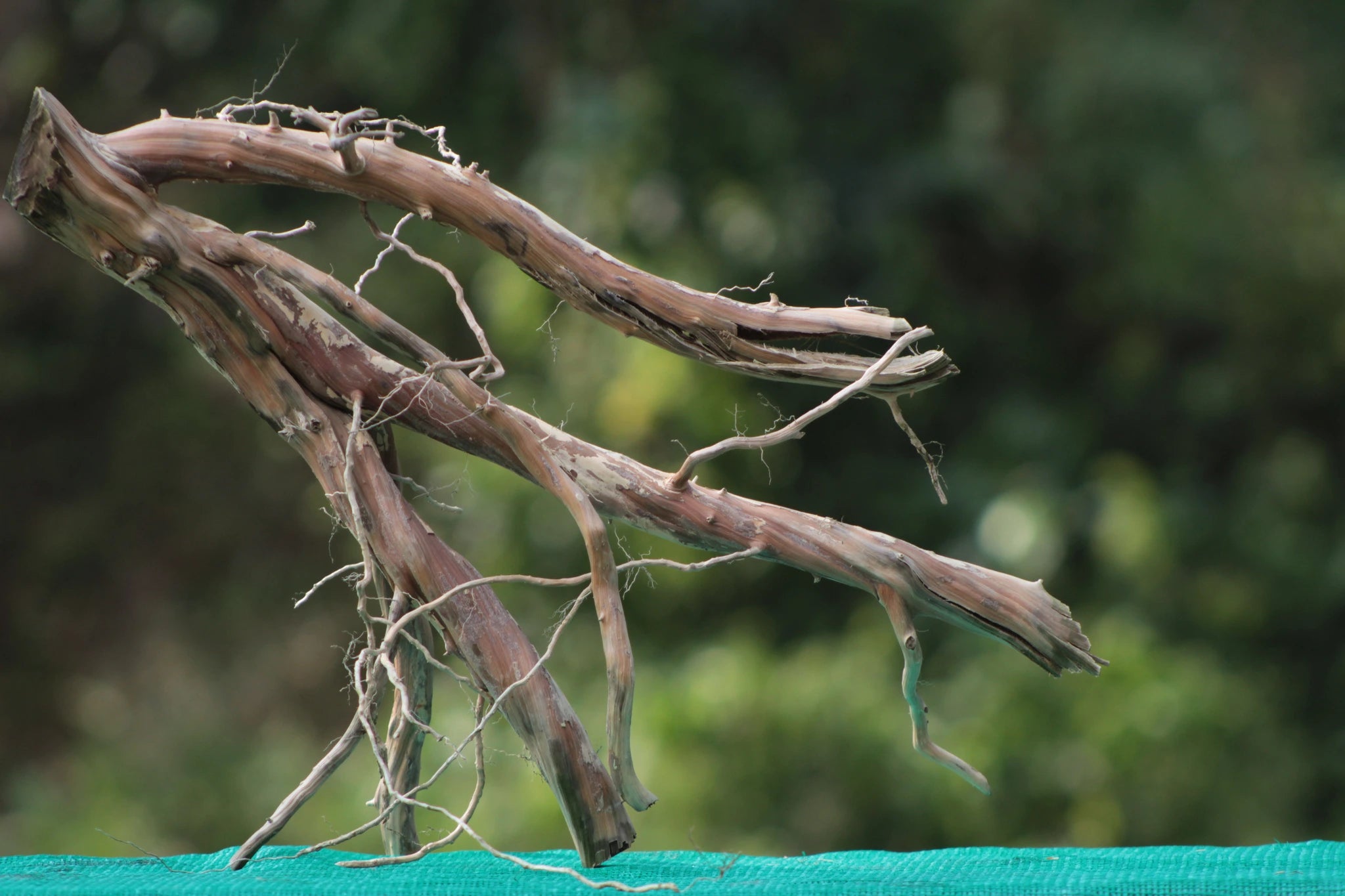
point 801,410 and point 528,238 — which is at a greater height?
point 528,238

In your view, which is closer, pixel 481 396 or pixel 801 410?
pixel 481 396

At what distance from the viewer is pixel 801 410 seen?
2.43 metres

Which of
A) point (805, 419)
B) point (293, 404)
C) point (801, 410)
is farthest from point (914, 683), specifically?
point (801, 410)

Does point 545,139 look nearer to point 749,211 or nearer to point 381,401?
point 749,211

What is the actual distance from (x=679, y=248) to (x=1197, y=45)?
1.53m

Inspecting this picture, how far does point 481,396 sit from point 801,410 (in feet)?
5.55

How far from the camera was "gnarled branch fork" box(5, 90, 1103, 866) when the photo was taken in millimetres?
763

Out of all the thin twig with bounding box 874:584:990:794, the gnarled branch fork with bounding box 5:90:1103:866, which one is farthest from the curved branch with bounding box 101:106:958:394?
the thin twig with bounding box 874:584:990:794

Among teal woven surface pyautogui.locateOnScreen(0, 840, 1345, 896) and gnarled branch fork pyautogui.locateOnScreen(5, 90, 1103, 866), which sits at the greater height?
gnarled branch fork pyautogui.locateOnScreen(5, 90, 1103, 866)

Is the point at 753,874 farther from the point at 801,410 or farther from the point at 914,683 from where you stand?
the point at 801,410

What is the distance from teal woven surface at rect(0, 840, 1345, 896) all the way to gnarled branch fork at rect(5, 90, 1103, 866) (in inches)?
2.2

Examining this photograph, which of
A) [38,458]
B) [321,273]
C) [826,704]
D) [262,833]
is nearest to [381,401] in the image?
[321,273]

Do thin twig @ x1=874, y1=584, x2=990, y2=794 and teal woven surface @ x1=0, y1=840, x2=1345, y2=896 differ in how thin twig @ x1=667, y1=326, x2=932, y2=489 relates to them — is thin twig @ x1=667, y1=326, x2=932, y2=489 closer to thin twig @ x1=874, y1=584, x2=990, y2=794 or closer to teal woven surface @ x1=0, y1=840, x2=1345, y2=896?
thin twig @ x1=874, y1=584, x2=990, y2=794

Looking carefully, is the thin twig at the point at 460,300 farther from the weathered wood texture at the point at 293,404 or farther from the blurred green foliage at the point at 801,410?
the blurred green foliage at the point at 801,410
